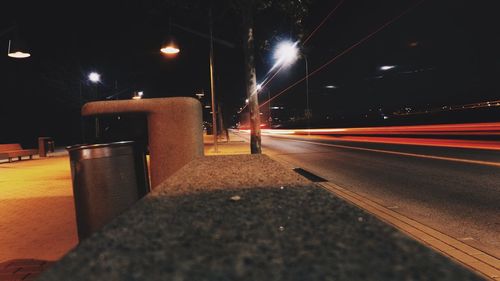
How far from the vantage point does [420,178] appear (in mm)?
10273

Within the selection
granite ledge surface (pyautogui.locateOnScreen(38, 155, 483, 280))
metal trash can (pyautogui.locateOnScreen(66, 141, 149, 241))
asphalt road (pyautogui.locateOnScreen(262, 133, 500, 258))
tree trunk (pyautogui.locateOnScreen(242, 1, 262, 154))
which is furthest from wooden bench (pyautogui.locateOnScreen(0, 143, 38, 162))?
granite ledge surface (pyautogui.locateOnScreen(38, 155, 483, 280))

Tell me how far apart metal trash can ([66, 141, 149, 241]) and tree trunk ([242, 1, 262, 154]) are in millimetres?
10723

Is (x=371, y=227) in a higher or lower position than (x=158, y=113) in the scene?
lower

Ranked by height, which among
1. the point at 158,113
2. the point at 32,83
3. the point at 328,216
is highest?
the point at 32,83

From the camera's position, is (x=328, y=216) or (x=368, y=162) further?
(x=368, y=162)

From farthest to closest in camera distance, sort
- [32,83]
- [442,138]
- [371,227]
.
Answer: [442,138], [32,83], [371,227]

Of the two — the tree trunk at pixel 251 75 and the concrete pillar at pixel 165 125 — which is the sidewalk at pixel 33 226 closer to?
the concrete pillar at pixel 165 125

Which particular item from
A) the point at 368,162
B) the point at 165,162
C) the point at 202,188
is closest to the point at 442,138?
the point at 368,162

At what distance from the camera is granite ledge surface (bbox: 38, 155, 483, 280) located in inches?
42.1

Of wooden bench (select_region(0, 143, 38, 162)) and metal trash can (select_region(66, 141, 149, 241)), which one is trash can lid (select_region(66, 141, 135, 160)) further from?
wooden bench (select_region(0, 143, 38, 162))

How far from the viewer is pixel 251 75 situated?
14.9 meters

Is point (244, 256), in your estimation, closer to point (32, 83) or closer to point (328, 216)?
point (328, 216)

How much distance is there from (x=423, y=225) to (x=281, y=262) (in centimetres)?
530

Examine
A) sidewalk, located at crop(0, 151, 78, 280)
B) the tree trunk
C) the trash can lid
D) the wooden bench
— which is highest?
the tree trunk
